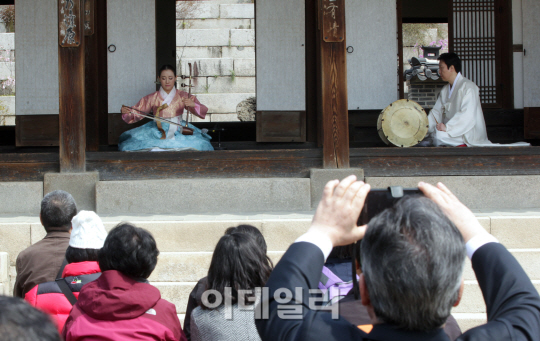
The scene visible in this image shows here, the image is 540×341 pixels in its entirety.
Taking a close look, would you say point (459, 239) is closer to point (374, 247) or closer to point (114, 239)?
point (374, 247)

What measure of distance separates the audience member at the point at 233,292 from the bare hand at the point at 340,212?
3.29 feet

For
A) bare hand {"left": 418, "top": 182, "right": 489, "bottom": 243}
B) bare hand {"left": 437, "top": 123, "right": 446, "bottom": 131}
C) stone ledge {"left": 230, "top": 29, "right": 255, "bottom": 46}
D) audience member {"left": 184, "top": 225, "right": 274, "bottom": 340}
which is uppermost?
stone ledge {"left": 230, "top": 29, "right": 255, "bottom": 46}

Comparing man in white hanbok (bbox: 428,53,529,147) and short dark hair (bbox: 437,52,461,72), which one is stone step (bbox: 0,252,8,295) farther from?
short dark hair (bbox: 437,52,461,72)

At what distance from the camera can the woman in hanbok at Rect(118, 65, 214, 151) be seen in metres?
6.62

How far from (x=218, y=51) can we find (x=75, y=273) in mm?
13271

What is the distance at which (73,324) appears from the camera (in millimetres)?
2141

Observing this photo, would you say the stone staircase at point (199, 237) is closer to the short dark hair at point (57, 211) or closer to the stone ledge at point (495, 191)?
the stone ledge at point (495, 191)

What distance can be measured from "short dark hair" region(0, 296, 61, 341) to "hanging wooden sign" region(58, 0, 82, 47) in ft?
18.2

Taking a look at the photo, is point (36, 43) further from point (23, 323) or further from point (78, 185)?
point (23, 323)

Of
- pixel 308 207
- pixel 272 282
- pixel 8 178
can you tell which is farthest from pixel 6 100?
pixel 272 282

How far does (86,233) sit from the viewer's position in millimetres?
2695

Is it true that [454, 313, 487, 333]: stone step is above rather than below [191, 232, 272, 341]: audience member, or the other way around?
below

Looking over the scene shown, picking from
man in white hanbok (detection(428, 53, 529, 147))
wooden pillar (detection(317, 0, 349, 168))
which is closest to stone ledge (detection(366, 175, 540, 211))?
man in white hanbok (detection(428, 53, 529, 147))

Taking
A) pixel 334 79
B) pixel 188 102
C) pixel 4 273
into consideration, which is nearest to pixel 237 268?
pixel 4 273
